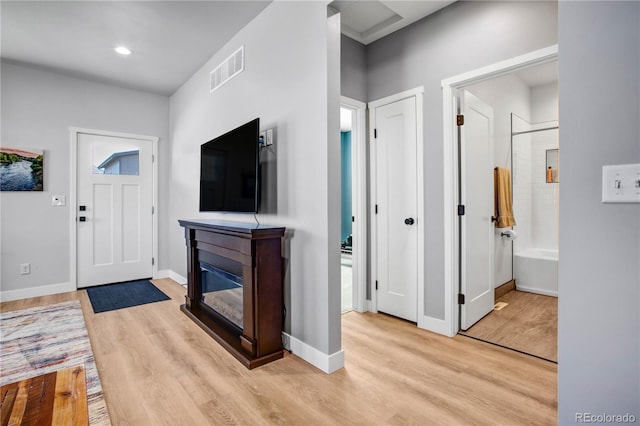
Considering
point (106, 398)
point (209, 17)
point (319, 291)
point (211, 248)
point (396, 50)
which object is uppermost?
point (209, 17)

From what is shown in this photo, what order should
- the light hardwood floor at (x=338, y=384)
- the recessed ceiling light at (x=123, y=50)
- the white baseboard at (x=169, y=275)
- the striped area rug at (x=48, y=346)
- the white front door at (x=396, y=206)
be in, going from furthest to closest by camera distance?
the white baseboard at (x=169, y=275), the recessed ceiling light at (x=123, y=50), the white front door at (x=396, y=206), the striped area rug at (x=48, y=346), the light hardwood floor at (x=338, y=384)

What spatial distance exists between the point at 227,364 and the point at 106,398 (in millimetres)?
662

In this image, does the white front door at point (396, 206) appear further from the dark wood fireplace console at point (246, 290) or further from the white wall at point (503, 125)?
the dark wood fireplace console at point (246, 290)

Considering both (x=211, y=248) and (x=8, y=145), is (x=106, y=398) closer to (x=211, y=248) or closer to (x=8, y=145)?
(x=211, y=248)

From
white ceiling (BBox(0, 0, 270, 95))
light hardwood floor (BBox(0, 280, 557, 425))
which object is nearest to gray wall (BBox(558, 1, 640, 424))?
light hardwood floor (BBox(0, 280, 557, 425))

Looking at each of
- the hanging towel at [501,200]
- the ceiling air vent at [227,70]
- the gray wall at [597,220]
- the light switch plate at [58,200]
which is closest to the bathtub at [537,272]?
the hanging towel at [501,200]

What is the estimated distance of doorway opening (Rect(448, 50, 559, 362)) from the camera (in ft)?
8.50

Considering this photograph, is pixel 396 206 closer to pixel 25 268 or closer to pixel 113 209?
pixel 113 209

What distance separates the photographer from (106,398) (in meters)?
1.75

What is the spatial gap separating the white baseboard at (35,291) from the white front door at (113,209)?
0.16 m

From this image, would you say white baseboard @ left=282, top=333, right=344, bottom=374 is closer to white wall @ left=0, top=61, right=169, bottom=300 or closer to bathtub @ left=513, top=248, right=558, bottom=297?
bathtub @ left=513, top=248, right=558, bottom=297

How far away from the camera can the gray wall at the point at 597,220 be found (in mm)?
908

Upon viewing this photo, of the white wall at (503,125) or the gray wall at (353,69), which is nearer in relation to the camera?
the gray wall at (353,69)

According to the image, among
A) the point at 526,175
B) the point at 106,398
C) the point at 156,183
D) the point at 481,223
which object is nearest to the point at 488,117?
the point at 481,223
